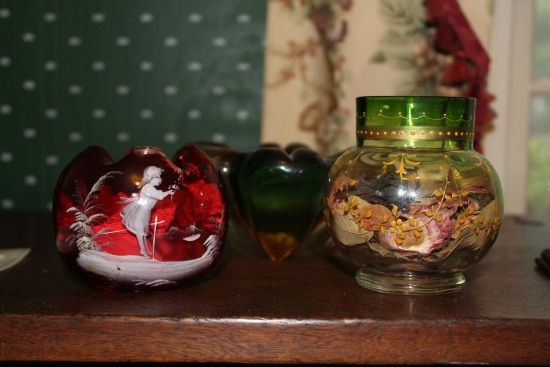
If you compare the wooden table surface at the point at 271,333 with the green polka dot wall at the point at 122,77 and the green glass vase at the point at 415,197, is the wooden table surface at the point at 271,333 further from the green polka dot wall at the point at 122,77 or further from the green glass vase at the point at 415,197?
the green polka dot wall at the point at 122,77

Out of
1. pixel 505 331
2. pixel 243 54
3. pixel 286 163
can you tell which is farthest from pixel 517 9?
pixel 505 331

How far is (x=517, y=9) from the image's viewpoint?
126 cm

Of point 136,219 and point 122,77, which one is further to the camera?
point 122,77

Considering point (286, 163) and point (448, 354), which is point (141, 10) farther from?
point (448, 354)

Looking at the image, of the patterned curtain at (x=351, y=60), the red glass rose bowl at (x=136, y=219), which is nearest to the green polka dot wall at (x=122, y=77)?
the patterned curtain at (x=351, y=60)

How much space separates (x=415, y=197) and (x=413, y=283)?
88 mm

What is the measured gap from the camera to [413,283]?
570 mm

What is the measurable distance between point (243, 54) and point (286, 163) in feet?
1.76

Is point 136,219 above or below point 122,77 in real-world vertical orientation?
below

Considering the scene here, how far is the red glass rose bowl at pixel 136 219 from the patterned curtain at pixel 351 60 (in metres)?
0.58

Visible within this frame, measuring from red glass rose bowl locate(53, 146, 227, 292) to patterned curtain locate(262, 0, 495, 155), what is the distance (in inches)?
22.7

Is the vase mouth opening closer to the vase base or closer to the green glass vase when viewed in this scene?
the green glass vase

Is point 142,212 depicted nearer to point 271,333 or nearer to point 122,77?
point 271,333

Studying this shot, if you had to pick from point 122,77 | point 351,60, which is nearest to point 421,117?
point 351,60
